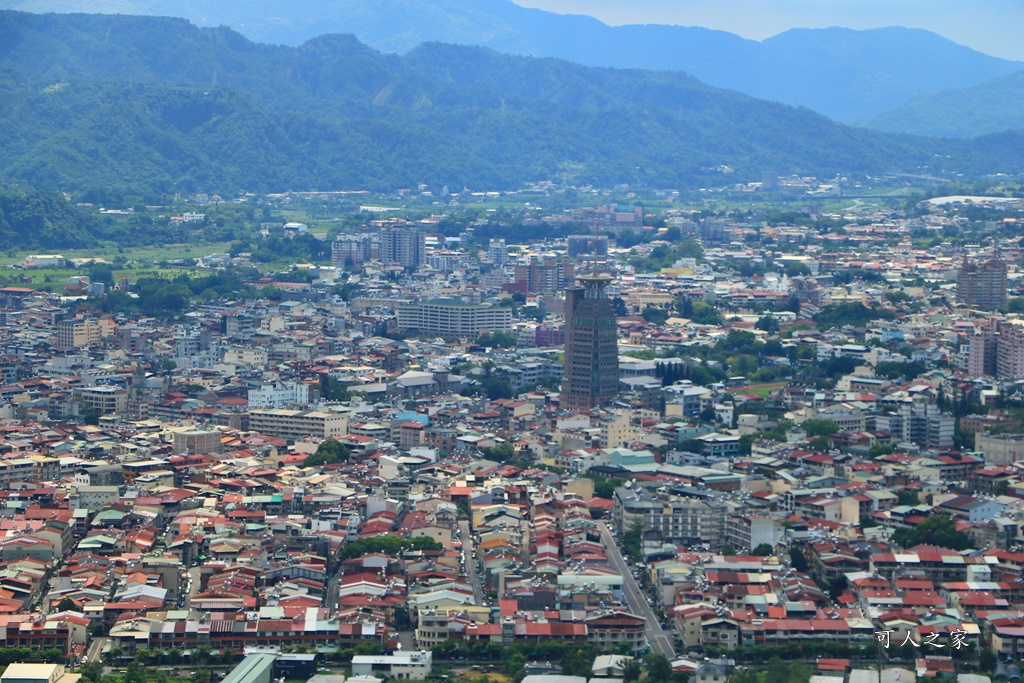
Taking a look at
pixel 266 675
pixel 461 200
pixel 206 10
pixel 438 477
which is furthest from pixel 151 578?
pixel 206 10

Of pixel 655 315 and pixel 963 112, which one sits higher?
pixel 963 112

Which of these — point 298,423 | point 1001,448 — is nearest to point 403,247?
point 298,423

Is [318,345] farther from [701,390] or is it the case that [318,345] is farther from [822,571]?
[822,571]

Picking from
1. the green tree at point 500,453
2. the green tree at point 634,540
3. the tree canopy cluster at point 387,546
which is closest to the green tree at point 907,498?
the green tree at point 634,540

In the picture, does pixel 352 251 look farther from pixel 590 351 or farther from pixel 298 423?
pixel 298 423

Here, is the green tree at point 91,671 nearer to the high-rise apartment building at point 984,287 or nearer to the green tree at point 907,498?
the green tree at point 907,498

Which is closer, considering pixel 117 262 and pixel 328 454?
pixel 328 454
